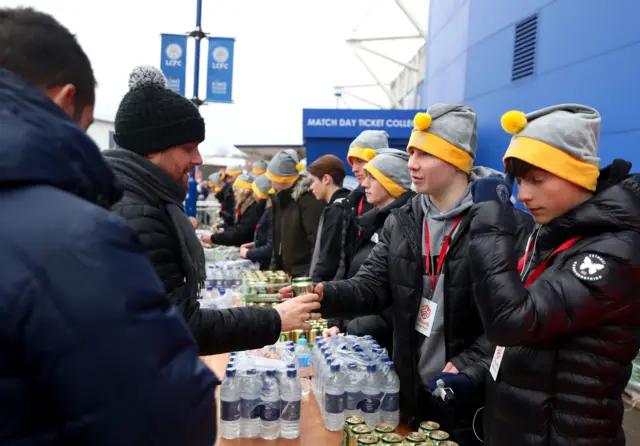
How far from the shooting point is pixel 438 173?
2461mm

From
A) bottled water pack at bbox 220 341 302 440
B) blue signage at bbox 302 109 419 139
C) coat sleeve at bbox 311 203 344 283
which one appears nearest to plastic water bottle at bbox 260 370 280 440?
bottled water pack at bbox 220 341 302 440

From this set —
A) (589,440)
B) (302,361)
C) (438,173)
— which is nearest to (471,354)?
(589,440)

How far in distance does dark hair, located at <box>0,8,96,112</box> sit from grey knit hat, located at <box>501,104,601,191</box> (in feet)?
4.78

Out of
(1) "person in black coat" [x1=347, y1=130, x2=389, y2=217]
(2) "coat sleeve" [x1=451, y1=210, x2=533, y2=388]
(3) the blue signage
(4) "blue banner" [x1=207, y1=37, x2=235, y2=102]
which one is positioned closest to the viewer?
(2) "coat sleeve" [x1=451, y1=210, x2=533, y2=388]

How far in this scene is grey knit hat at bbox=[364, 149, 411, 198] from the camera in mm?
3676

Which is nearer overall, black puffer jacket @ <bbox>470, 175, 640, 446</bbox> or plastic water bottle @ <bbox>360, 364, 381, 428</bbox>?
black puffer jacket @ <bbox>470, 175, 640, 446</bbox>

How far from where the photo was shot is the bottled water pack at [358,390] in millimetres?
2184

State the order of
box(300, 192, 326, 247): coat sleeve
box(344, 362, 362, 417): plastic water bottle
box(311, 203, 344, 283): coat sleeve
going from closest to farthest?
box(344, 362, 362, 417): plastic water bottle
box(311, 203, 344, 283): coat sleeve
box(300, 192, 326, 247): coat sleeve

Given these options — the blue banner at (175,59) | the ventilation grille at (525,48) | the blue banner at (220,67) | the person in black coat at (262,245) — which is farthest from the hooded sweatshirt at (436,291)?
the blue banner at (220,67)

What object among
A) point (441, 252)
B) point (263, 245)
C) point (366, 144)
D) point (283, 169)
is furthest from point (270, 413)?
point (263, 245)

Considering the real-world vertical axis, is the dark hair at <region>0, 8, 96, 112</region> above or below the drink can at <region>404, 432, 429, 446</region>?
above

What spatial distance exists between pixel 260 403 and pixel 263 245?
14.8ft

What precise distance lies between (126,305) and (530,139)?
1543 mm

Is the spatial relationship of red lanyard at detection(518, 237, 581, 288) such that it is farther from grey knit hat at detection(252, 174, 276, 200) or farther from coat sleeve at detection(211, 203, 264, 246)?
grey knit hat at detection(252, 174, 276, 200)
